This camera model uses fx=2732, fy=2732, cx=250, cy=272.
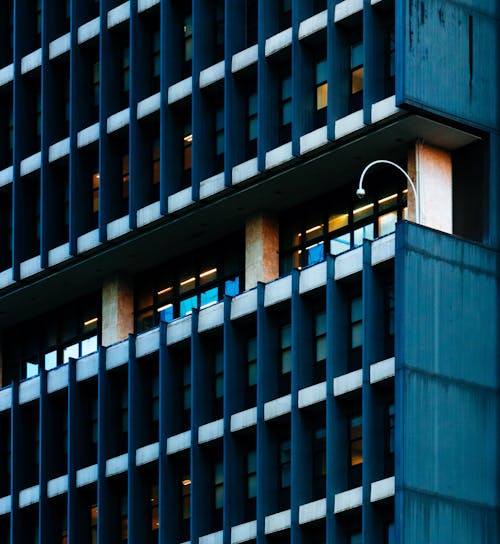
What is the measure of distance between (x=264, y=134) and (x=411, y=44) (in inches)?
296

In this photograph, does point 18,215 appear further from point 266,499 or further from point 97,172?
point 266,499

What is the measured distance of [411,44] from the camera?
90.6 meters

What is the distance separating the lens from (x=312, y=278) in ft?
302

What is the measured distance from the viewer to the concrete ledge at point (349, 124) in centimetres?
9169

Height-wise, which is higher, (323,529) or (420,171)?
(420,171)

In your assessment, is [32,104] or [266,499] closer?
[266,499]

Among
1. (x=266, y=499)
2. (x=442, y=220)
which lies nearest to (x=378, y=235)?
(x=442, y=220)

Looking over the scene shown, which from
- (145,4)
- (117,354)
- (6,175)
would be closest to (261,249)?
(117,354)

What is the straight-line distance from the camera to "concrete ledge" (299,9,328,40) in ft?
309

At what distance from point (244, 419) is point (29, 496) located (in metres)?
12.9

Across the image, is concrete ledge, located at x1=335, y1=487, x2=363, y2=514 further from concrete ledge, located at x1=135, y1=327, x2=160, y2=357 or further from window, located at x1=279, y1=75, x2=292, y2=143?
window, located at x1=279, y1=75, x2=292, y2=143

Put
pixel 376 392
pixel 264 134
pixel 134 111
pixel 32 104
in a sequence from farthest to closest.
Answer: pixel 32 104
pixel 134 111
pixel 264 134
pixel 376 392

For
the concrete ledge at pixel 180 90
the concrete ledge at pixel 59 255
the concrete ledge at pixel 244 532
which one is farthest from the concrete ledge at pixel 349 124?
the concrete ledge at pixel 59 255

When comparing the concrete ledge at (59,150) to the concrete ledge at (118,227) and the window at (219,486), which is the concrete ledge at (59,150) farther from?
the window at (219,486)
